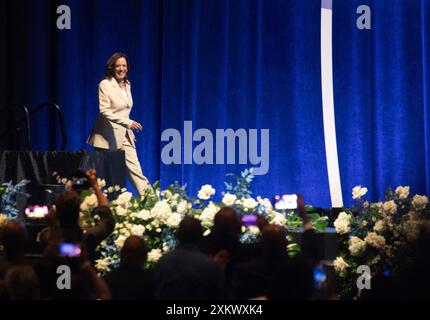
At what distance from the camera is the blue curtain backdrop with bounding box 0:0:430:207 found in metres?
8.75

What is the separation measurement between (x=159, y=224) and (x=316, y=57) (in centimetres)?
440

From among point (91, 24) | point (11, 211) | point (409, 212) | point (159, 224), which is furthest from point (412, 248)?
point (91, 24)

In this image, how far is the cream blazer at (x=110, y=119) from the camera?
294 inches

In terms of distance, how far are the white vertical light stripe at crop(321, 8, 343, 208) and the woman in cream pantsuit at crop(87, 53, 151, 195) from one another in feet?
7.11

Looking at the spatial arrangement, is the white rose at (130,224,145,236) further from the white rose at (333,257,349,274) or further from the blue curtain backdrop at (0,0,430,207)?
the blue curtain backdrop at (0,0,430,207)

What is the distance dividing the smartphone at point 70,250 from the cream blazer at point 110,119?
141 inches

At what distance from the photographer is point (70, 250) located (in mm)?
3850

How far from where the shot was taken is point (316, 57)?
896 cm

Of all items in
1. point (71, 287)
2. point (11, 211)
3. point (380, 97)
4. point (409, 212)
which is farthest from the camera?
point (380, 97)

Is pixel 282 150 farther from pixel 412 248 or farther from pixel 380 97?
pixel 412 248

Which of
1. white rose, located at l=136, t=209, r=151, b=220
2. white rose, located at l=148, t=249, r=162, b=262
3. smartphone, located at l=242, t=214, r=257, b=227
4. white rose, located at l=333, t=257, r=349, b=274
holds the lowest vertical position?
white rose, located at l=333, t=257, r=349, b=274

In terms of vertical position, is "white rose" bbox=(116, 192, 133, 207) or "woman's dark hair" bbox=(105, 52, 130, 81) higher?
"woman's dark hair" bbox=(105, 52, 130, 81)

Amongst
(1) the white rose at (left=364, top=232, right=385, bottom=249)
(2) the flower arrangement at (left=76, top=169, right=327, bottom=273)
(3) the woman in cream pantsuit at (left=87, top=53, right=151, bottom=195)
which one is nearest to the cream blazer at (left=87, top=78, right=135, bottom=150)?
(3) the woman in cream pantsuit at (left=87, top=53, right=151, bottom=195)
